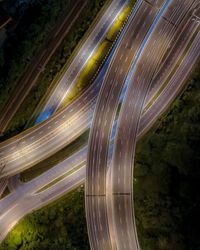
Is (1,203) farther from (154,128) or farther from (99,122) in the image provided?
(154,128)

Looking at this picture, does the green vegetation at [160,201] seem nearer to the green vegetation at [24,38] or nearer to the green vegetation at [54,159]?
the green vegetation at [54,159]

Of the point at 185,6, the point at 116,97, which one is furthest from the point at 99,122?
the point at 185,6

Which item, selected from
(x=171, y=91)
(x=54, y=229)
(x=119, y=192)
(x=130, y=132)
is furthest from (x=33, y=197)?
(x=171, y=91)

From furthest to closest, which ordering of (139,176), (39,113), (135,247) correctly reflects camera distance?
(39,113) → (139,176) → (135,247)

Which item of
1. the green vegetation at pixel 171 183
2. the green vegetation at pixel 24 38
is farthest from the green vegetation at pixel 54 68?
the green vegetation at pixel 171 183

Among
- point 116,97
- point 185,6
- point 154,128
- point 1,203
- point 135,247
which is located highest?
point 185,6

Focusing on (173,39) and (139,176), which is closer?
(139,176)

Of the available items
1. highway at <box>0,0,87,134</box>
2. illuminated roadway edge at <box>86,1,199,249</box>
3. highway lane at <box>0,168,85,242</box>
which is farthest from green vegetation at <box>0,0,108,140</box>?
highway lane at <box>0,168,85,242</box>
